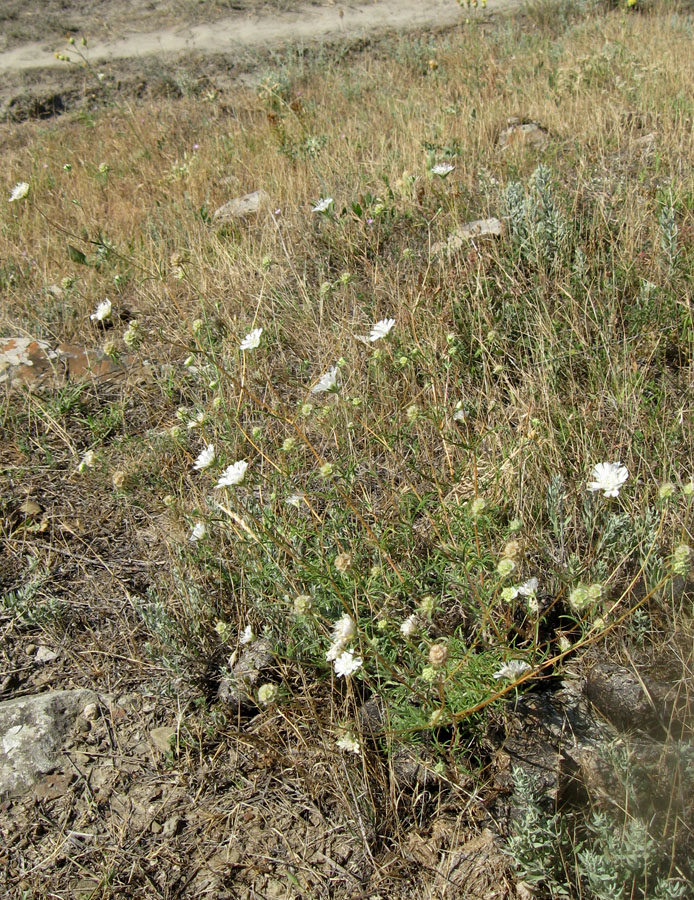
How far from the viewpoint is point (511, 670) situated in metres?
2.16

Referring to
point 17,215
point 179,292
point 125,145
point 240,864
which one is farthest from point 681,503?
point 125,145

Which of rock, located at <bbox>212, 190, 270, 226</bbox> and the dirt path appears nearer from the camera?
rock, located at <bbox>212, 190, 270, 226</bbox>

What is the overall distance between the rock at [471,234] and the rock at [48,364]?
191 cm

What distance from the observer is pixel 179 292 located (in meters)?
4.66

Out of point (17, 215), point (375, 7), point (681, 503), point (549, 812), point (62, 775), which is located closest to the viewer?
point (549, 812)

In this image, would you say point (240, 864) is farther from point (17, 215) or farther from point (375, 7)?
point (375, 7)

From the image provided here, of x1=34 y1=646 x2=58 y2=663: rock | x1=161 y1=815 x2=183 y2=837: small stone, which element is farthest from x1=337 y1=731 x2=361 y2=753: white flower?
x1=34 y1=646 x2=58 y2=663: rock

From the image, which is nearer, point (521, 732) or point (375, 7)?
point (521, 732)

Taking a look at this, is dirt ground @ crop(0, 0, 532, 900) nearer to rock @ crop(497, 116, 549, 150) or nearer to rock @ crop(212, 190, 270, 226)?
rock @ crop(212, 190, 270, 226)

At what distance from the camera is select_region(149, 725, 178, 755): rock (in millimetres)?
2537

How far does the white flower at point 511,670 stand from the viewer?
214 centimetres

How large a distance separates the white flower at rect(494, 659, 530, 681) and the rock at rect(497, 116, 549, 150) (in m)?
3.90

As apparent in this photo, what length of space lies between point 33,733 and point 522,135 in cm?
473

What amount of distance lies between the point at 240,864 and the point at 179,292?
336 cm
